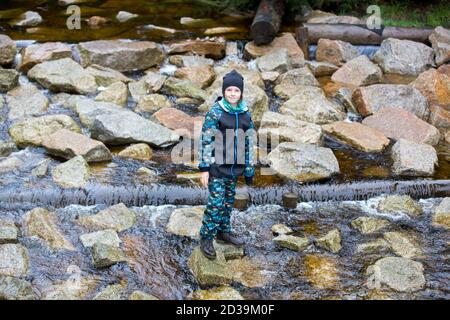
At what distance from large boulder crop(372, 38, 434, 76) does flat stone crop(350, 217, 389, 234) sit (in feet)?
16.5

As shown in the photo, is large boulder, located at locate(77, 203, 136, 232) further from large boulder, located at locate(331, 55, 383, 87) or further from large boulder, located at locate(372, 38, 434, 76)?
large boulder, located at locate(372, 38, 434, 76)

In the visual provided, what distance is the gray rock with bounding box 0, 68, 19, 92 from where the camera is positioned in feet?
26.3

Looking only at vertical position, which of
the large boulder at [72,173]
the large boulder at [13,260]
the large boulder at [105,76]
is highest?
the large boulder at [105,76]

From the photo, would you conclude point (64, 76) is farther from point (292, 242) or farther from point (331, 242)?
point (331, 242)

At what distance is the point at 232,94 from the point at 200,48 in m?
5.98

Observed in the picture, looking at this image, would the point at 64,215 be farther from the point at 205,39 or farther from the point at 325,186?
the point at 205,39

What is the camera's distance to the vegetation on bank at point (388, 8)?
11.9m

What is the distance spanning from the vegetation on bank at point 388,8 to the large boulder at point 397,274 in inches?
320

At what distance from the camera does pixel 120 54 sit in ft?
29.8

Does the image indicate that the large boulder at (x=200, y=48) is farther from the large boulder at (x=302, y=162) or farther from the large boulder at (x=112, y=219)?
the large boulder at (x=112, y=219)

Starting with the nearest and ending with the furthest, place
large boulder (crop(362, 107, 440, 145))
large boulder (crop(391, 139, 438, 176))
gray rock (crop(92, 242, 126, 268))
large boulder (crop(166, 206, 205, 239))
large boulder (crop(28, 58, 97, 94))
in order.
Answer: gray rock (crop(92, 242, 126, 268))
large boulder (crop(166, 206, 205, 239))
large boulder (crop(391, 139, 438, 176))
large boulder (crop(362, 107, 440, 145))
large boulder (crop(28, 58, 97, 94))

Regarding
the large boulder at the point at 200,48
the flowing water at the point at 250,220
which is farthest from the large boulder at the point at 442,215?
the large boulder at the point at 200,48

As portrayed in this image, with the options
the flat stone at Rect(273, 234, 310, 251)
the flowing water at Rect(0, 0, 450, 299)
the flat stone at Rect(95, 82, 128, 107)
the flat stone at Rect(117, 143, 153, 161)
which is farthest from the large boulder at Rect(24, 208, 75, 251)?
the flat stone at Rect(95, 82, 128, 107)
